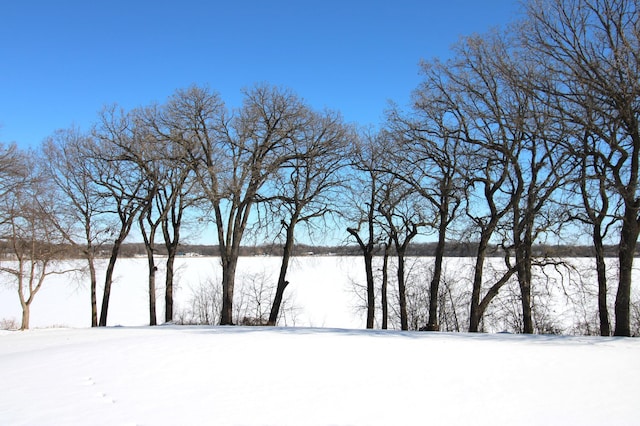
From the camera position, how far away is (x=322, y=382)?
680 centimetres

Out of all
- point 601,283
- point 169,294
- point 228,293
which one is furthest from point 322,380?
point 169,294

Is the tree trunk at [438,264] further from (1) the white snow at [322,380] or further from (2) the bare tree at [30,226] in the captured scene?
(2) the bare tree at [30,226]

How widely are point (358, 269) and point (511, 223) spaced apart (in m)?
32.5

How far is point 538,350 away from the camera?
9391 millimetres

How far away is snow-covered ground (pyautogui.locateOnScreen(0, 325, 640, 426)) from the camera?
5266 millimetres

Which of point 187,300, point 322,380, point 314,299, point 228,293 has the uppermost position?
point 228,293

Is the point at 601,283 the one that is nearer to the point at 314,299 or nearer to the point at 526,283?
the point at 526,283

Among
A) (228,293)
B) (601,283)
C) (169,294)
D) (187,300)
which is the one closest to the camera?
(601,283)

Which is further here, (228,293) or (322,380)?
(228,293)

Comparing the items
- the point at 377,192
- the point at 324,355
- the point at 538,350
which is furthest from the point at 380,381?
the point at 377,192

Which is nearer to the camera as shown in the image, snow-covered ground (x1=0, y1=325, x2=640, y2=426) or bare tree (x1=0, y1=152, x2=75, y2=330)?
snow-covered ground (x1=0, y1=325, x2=640, y2=426)

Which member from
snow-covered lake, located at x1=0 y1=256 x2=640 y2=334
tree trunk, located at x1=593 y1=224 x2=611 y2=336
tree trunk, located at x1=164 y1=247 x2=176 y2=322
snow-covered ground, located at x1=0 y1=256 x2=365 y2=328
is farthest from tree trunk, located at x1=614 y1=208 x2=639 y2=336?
tree trunk, located at x1=164 y1=247 x2=176 y2=322

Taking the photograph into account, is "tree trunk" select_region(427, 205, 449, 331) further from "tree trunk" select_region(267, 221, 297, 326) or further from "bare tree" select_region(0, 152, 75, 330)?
"bare tree" select_region(0, 152, 75, 330)

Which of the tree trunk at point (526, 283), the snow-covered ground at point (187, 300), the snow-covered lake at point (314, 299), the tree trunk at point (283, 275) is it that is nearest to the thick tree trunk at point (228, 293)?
the tree trunk at point (283, 275)
